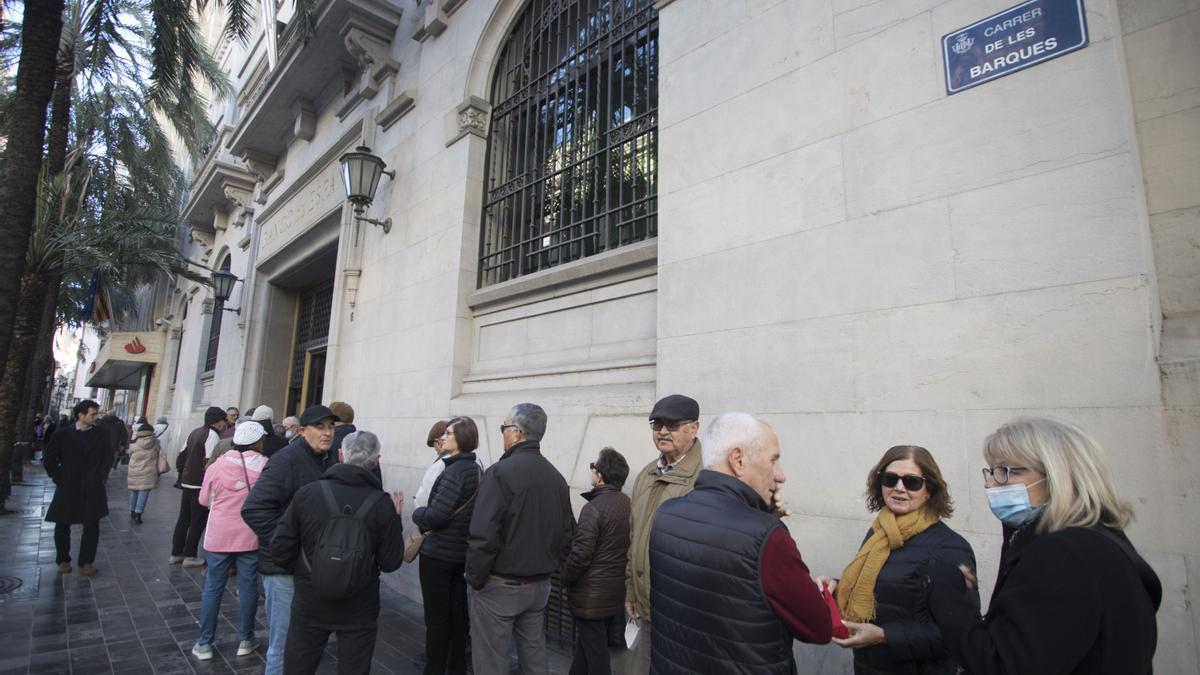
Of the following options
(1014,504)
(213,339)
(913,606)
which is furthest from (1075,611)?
(213,339)

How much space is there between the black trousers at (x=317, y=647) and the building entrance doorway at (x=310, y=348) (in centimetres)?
977

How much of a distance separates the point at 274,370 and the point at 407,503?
8.34 m

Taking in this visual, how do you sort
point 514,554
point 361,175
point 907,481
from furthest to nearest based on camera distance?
point 361,175
point 514,554
point 907,481

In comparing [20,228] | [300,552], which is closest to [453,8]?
[20,228]

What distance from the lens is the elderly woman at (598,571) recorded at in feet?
11.7

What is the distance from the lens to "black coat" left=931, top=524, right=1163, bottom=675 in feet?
4.50

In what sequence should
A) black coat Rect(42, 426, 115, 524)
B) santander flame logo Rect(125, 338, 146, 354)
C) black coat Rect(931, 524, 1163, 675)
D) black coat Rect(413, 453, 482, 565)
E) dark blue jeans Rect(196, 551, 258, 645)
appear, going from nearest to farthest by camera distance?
black coat Rect(931, 524, 1163, 675)
black coat Rect(413, 453, 482, 565)
dark blue jeans Rect(196, 551, 258, 645)
black coat Rect(42, 426, 115, 524)
santander flame logo Rect(125, 338, 146, 354)

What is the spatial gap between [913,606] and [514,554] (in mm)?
2023

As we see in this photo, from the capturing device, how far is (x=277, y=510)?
362 cm

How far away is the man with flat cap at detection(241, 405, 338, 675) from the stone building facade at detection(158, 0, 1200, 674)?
6.91 feet

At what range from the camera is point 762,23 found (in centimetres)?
412

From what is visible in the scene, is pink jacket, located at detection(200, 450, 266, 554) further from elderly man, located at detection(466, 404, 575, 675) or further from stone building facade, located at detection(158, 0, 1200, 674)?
Answer: elderly man, located at detection(466, 404, 575, 675)

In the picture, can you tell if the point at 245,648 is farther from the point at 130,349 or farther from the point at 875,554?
the point at 130,349

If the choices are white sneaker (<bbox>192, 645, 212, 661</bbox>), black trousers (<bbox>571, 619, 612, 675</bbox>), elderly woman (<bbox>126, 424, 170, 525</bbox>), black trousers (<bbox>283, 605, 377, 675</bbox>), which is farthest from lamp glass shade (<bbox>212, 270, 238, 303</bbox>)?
black trousers (<bbox>571, 619, 612, 675</bbox>)
